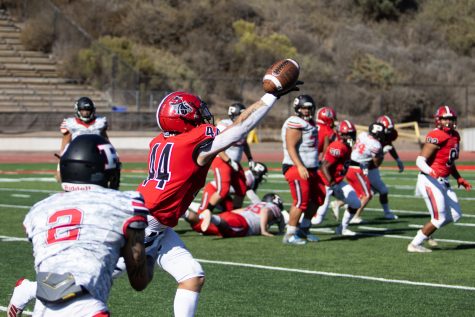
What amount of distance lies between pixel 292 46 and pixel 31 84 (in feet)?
72.7

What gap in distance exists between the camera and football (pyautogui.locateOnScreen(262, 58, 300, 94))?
6.06 meters

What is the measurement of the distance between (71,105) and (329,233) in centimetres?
3078

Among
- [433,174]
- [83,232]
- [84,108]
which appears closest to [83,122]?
[84,108]

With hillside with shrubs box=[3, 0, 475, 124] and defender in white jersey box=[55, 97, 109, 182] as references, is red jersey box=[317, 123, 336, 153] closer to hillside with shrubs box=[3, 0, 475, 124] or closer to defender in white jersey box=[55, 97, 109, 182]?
defender in white jersey box=[55, 97, 109, 182]

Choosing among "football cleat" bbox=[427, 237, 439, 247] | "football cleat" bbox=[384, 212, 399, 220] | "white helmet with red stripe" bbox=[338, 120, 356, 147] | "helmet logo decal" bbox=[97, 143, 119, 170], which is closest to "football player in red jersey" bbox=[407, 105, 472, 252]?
"football cleat" bbox=[427, 237, 439, 247]

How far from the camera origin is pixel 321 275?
31.2 feet

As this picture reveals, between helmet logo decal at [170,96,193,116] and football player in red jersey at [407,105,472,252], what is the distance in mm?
4973

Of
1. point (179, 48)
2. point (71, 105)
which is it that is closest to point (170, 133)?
point (71, 105)

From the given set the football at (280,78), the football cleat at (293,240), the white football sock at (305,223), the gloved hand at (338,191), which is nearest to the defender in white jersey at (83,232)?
the football at (280,78)

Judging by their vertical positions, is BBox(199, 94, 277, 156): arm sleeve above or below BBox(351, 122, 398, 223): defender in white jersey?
above

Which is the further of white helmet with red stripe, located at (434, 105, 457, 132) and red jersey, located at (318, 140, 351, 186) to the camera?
red jersey, located at (318, 140, 351, 186)

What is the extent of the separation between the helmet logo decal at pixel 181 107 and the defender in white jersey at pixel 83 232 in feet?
6.59

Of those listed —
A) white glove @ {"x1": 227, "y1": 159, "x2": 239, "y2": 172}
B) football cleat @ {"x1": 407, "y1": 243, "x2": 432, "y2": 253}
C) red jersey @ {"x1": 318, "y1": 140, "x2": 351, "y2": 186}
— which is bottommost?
football cleat @ {"x1": 407, "y1": 243, "x2": 432, "y2": 253}

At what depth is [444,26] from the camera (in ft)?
236
